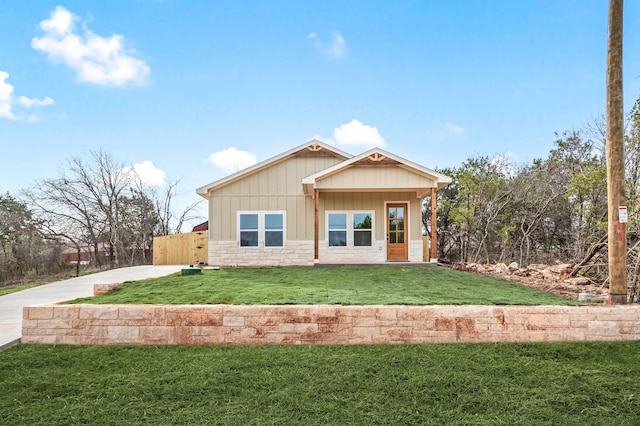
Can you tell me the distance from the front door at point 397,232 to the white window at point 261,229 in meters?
3.83

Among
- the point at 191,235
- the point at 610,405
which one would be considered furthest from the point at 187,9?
the point at 610,405

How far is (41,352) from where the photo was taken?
4492 millimetres

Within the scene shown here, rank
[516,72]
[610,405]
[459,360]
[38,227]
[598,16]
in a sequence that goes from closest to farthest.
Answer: [610,405]
[459,360]
[598,16]
[516,72]
[38,227]

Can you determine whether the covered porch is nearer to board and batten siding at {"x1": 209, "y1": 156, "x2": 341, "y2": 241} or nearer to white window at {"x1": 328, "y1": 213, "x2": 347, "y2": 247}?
white window at {"x1": 328, "y1": 213, "x2": 347, "y2": 247}

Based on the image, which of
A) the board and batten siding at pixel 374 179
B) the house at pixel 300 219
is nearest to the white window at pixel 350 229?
the house at pixel 300 219

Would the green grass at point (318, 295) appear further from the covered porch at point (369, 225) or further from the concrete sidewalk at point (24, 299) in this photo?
the covered porch at point (369, 225)

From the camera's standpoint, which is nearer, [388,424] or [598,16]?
[388,424]

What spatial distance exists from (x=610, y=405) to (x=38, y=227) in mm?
23317

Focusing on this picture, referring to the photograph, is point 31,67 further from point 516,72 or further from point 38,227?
point 516,72

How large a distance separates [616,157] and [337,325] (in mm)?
4778

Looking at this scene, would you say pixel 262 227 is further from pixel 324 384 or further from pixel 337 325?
pixel 324 384

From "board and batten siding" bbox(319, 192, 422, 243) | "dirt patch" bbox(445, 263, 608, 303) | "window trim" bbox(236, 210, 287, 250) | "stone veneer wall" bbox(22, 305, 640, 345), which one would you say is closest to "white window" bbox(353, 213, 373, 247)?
"board and batten siding" bbox(319, 192, 422, 243)

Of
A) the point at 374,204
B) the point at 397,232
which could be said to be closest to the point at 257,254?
the point at 374,204

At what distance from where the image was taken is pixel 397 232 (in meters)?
13.0
